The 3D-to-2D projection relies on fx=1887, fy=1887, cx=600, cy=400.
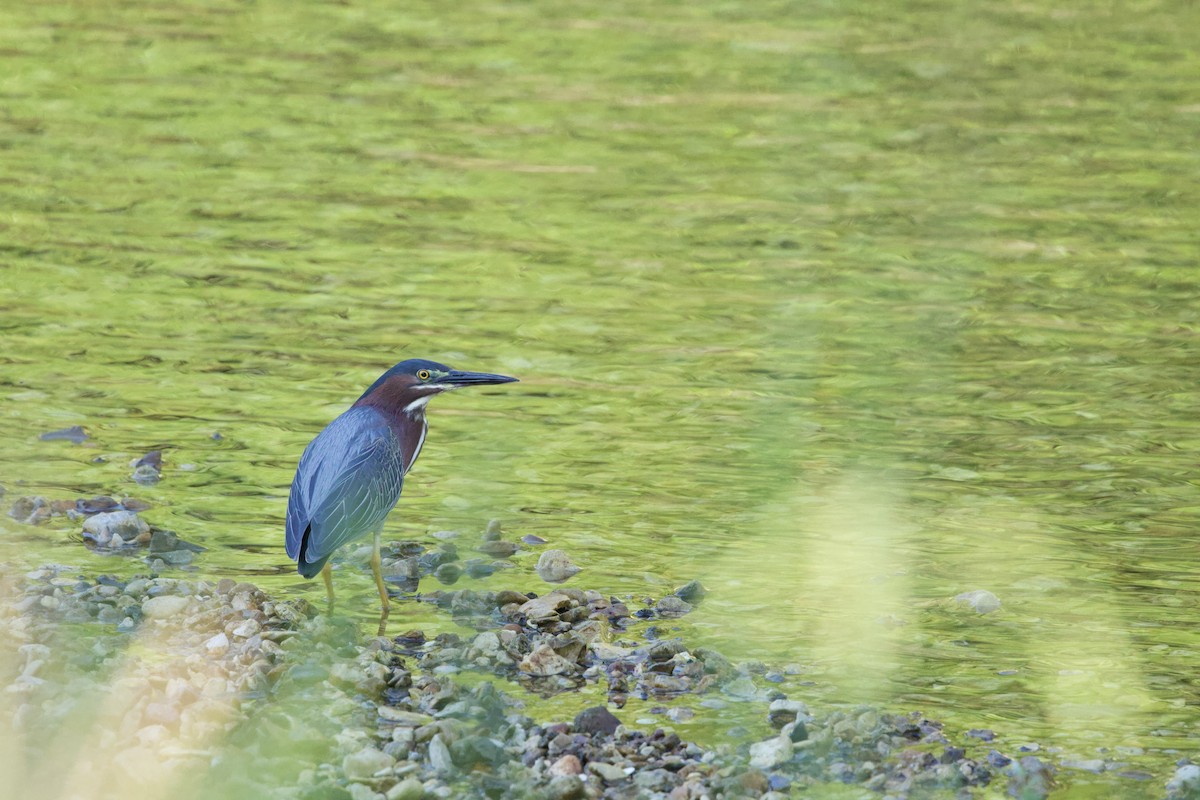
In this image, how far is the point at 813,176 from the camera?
1947cm

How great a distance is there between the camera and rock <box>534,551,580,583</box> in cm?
1002

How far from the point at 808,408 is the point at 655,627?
4.28 m

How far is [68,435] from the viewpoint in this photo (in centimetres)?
1195

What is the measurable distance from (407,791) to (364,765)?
0.81 ft

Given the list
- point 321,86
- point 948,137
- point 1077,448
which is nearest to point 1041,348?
point 1077,448

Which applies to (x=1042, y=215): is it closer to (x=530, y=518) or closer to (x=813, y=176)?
(x=813, y=176)

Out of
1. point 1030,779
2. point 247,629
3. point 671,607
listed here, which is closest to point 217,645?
point 247,629

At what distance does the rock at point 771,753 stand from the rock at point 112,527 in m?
4.05

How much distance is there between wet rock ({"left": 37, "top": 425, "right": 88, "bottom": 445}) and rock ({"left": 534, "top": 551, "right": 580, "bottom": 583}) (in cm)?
348

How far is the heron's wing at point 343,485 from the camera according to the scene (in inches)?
357

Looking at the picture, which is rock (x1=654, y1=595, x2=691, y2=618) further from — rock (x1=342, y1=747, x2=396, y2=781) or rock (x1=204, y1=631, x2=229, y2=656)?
rock (x1=342, y1=747, x2=396, y2=781)

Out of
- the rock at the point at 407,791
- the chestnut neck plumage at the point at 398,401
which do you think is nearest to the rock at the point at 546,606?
the chestnut neck plumage at the point at 398,401

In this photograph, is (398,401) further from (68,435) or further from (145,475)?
(68,435)

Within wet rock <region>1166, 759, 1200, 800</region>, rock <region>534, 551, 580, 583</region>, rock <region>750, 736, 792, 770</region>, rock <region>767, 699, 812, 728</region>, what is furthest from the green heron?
wet rock <region>1166, 759, 1200, 800</region>
